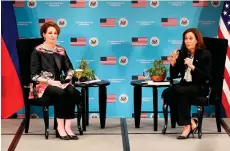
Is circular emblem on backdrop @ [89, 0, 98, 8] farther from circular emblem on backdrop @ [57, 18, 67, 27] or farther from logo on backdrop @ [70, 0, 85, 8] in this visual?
circular emblem on backdrop @ [57, 18, 67, 27]

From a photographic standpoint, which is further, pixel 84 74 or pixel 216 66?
→ pixel 84 74

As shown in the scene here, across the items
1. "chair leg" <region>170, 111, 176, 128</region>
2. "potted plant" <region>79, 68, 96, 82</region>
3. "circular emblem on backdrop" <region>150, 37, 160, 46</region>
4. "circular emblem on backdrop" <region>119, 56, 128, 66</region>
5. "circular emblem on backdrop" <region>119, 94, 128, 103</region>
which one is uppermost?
"circular emblem on backdrop" <region>150, 37, 160, 46</region>

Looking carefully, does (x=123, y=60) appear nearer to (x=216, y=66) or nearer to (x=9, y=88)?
(x=216, y=66)

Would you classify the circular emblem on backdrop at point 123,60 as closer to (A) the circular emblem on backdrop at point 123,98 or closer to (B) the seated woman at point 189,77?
(A) the circular emblem on backdrop at point 123,98

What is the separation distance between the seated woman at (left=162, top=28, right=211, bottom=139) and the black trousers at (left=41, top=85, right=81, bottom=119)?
103 centimetres

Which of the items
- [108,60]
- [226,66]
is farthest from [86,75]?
[226,66]

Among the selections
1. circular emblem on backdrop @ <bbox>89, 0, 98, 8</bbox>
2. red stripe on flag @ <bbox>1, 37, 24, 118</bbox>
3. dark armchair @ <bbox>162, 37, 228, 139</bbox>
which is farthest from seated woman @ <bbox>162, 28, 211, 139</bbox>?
red stripe on flag @ <bbox>1, 37, 24, 118</bbox>

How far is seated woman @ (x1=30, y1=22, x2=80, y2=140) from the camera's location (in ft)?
16.2

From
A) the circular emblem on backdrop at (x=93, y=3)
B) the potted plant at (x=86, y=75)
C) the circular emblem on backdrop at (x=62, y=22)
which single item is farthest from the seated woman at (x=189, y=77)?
the circular emblem on backdrop at (x=62, y=22)

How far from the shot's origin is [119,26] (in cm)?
602

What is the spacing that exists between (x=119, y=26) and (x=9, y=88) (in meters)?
1.64

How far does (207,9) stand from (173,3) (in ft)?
1.46

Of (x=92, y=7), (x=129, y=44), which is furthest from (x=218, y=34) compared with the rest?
(x=92, y=7)

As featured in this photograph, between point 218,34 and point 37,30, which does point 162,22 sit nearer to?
point 218,34
